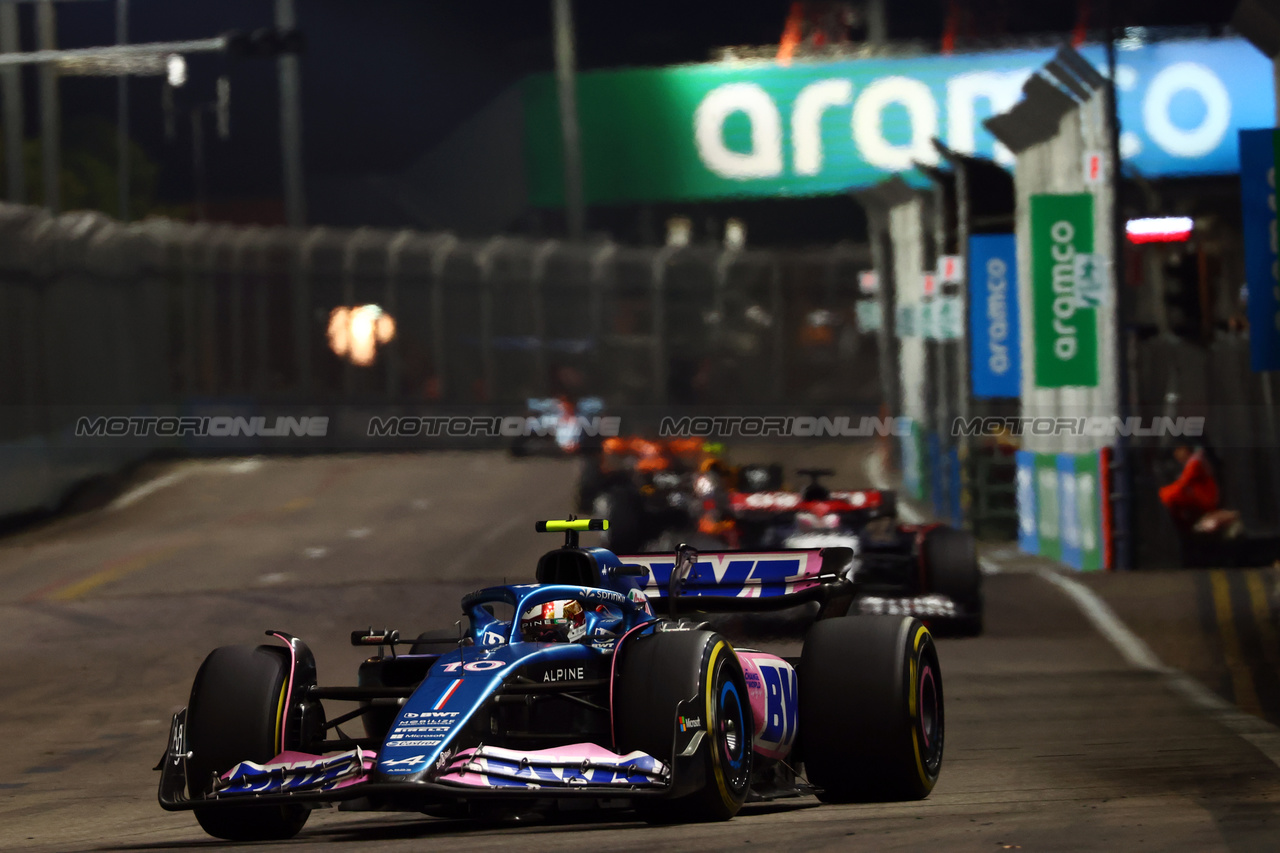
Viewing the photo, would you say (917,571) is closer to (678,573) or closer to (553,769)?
(678,573)

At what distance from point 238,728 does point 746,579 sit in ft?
8.85

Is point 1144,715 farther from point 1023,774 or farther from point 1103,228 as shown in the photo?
point 1103,228

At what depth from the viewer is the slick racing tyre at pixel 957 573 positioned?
511 inches

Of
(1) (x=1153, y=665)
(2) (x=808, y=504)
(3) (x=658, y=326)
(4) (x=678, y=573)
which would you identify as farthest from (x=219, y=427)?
(4) (x=678, y=573)

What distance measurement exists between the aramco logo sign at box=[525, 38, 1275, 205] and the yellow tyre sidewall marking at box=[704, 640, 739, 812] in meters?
37.3

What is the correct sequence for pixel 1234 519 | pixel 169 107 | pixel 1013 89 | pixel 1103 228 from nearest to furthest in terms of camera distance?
pixel 1234 519 → pixel 1103 228 → pixel 1013 89 → pixel 169 107

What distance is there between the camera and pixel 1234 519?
A: 15953 millimetres

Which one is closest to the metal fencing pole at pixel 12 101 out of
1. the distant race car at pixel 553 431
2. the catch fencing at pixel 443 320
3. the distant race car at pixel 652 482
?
the catch fencing at pixel 443 320

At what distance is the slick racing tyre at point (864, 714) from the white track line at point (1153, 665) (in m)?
2.13

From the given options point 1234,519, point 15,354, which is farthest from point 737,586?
point 15,354

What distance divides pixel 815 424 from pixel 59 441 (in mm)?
19941

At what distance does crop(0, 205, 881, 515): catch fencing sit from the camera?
31625 millimetres

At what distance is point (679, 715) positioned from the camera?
243 inches

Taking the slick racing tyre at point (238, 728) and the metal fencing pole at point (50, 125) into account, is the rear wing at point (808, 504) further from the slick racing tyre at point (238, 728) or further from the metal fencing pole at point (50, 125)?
the metal fencing pole at point (50, 125)
